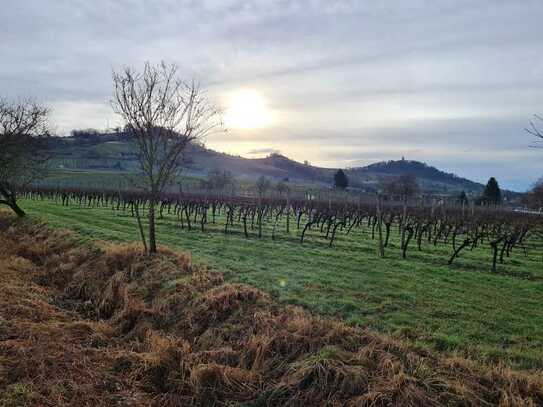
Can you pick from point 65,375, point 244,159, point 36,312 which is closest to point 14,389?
point 65,375

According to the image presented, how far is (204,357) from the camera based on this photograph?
6.59 metres

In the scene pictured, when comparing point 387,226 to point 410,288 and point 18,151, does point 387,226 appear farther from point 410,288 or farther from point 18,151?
point 18,151

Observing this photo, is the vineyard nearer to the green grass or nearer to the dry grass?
the green grass

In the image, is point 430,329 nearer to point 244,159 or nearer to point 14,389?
point 14,389

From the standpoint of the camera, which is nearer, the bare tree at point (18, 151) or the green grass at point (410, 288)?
the green grass at point (410, 288)

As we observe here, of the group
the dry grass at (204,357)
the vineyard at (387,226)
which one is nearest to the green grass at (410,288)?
the dry grass at (204,357)

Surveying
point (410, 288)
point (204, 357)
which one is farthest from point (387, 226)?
point (204, 357)

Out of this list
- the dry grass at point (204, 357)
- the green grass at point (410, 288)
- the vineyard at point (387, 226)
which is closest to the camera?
the dry grass at point (204, 357)

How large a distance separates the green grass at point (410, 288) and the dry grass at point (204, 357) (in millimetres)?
742

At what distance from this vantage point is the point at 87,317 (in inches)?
366

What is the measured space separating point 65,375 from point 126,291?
3254 millimetres

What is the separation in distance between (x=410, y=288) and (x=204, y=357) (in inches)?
204

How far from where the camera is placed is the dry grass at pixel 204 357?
513 centimetres

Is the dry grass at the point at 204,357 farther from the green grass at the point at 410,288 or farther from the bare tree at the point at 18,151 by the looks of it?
the bare tree at the point at 18,151
